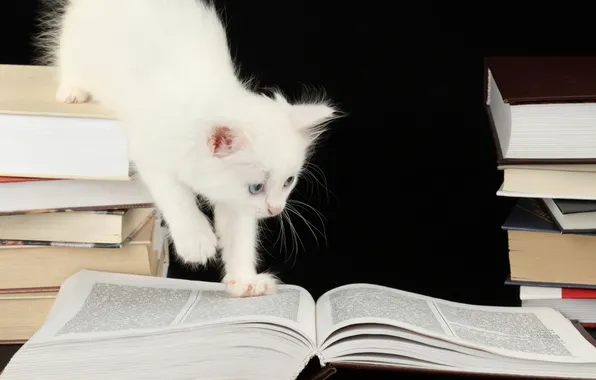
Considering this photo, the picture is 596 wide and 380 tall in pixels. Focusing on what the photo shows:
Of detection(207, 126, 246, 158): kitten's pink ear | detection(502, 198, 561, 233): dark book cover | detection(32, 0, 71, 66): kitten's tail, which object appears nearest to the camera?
detection(207, 126, 246, 158): kitten's pink ear

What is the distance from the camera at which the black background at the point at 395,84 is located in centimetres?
212

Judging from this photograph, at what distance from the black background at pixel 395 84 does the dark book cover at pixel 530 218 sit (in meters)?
0.33

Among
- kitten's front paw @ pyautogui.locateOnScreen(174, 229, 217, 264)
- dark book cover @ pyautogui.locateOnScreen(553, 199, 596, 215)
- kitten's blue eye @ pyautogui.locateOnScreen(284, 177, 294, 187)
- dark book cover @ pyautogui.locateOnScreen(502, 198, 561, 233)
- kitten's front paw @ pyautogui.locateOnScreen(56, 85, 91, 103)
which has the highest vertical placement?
kitten's front paw @ pyautogui.locateOnScreen(56, 85, 91, 103)

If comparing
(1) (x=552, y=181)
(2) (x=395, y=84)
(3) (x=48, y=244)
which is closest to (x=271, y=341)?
(3) (x=48, y=244)

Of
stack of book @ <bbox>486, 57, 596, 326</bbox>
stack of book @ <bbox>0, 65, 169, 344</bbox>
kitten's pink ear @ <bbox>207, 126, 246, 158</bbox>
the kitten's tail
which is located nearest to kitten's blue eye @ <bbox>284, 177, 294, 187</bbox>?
kitten's pink ear @ <bbox>207, 126, 246, 158</bbox>

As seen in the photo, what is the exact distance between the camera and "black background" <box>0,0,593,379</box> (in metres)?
2.12

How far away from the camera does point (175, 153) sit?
1441 mm

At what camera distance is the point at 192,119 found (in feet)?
4.67

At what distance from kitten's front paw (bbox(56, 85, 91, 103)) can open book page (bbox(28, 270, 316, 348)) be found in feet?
1.12

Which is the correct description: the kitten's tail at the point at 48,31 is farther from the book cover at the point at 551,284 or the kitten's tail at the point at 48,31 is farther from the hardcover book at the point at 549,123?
the book cover at the point at 551,284

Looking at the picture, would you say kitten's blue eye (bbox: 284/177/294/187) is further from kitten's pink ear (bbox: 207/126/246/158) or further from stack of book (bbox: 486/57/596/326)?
stack of book (bbox: 486/57/596/326)

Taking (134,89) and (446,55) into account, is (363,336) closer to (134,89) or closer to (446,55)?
(134,89)

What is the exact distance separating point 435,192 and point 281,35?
22.5 inches

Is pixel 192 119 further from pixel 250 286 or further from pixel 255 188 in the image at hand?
pixel 250 286
